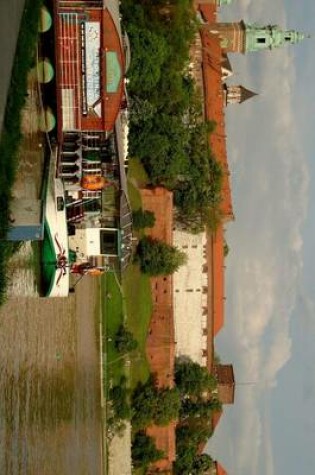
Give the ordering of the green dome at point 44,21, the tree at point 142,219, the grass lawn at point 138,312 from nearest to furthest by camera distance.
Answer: the green dome at point 44,21, the grass lawn at point 138,312, the tree at point 142,219

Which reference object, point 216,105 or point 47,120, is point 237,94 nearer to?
point 216,105

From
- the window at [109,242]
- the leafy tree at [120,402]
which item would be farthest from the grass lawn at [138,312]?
the window at [109,242]

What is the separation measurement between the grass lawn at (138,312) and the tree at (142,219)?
1.74 metres

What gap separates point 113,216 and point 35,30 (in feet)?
37.5

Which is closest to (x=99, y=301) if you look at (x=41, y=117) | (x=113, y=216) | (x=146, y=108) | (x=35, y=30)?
(x=113, y=216)

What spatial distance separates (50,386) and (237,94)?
130ft

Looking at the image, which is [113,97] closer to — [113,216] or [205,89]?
[113,216]

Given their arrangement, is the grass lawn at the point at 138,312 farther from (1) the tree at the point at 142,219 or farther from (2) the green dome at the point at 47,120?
(2) the green dome at the point at 47,120

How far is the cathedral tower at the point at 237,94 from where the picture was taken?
6796 centimetres

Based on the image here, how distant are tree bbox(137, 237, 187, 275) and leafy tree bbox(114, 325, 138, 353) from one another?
386 cm

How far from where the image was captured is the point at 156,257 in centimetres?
4616

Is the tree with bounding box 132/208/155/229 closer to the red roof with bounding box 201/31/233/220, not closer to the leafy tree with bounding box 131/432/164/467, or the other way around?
the leafy tree with bounding box 131/432/164/467

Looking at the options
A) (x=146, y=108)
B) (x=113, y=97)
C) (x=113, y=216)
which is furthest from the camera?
(x=146, y=108)

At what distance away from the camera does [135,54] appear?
4369 centimetres
